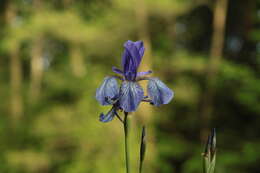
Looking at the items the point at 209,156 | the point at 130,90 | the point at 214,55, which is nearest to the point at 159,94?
the point at 130,90

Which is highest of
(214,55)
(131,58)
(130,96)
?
(214,55)

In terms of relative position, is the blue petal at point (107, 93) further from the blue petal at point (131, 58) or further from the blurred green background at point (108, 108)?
the blurred green background at point (108, 108)

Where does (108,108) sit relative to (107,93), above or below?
below

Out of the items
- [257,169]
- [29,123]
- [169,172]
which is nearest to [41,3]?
[29,123]

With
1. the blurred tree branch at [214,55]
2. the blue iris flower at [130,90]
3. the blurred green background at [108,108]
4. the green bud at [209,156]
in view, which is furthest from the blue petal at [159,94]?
the blurred tree branch at [214,55]

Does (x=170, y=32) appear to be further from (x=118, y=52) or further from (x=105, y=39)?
(x=105, y=39)

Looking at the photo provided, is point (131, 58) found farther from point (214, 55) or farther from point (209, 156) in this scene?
point (214, 55)

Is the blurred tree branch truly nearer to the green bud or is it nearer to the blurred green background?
the blurred green background

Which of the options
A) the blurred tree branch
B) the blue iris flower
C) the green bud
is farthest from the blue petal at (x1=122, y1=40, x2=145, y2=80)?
the blurred tree branch
